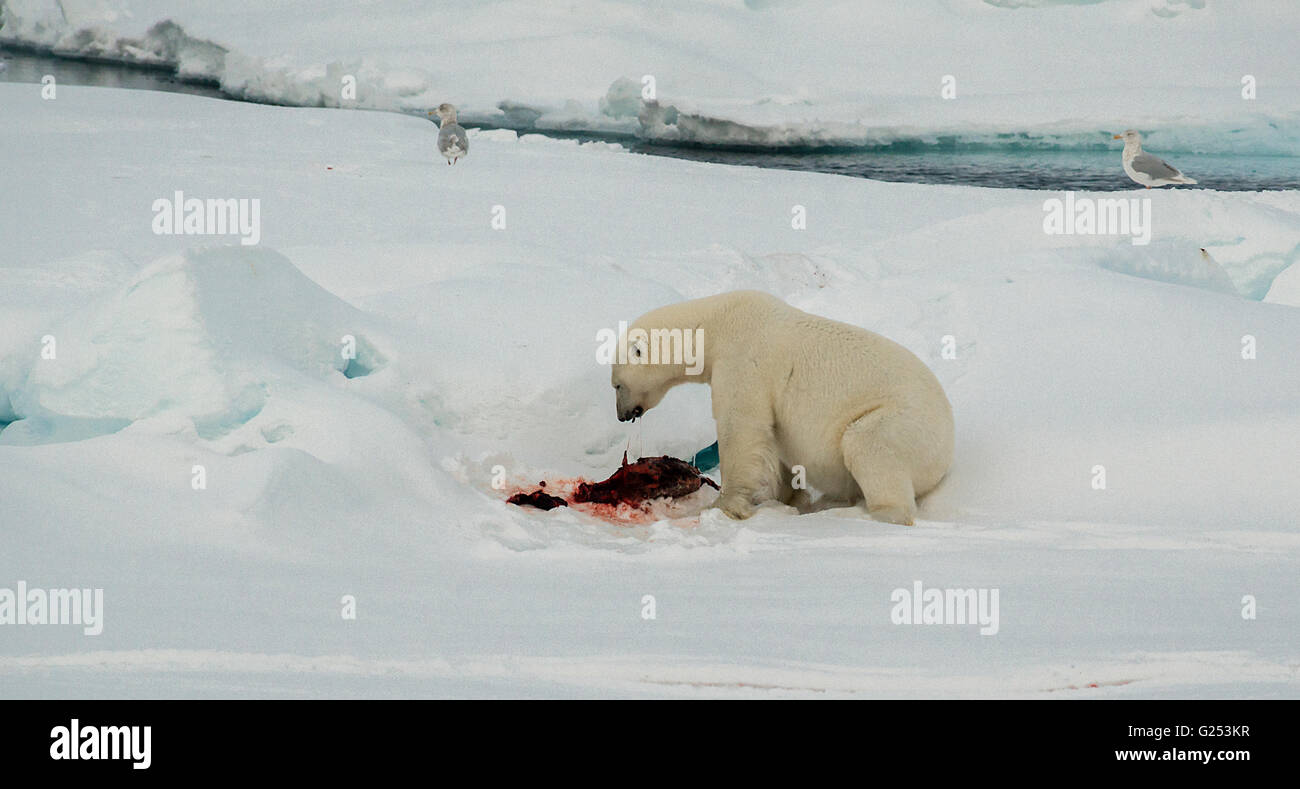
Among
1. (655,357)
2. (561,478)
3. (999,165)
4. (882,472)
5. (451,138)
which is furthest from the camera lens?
(999,165)

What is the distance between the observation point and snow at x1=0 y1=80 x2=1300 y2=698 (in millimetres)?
2346

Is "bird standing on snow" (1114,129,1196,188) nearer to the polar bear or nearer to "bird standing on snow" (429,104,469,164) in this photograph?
"bird standing on snow" (429,104,469,164)

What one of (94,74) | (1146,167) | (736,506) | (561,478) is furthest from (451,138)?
(94,74)

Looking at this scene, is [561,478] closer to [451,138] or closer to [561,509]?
[561,509]

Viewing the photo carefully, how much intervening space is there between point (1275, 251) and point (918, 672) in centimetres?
677

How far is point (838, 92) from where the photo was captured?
17.7 m

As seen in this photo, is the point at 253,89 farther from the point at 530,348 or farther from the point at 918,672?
the point at 918,672

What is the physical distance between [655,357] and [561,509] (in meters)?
0.66

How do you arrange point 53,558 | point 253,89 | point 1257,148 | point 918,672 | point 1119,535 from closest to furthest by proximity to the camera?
point 918,672 < point 53,558 < point 1119,535 < point 1257,148 < point 253,89

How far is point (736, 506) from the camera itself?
383 centimetres

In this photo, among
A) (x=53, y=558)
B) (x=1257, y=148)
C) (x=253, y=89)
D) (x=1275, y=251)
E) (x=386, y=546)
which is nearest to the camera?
(x=53, y=558)

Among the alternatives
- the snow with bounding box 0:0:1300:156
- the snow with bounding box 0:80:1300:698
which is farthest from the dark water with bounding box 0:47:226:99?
the snow with bounding box 0:80:1300:698

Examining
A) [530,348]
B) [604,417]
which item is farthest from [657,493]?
[530,348]

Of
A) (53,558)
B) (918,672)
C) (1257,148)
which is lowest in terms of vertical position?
(918,672)
